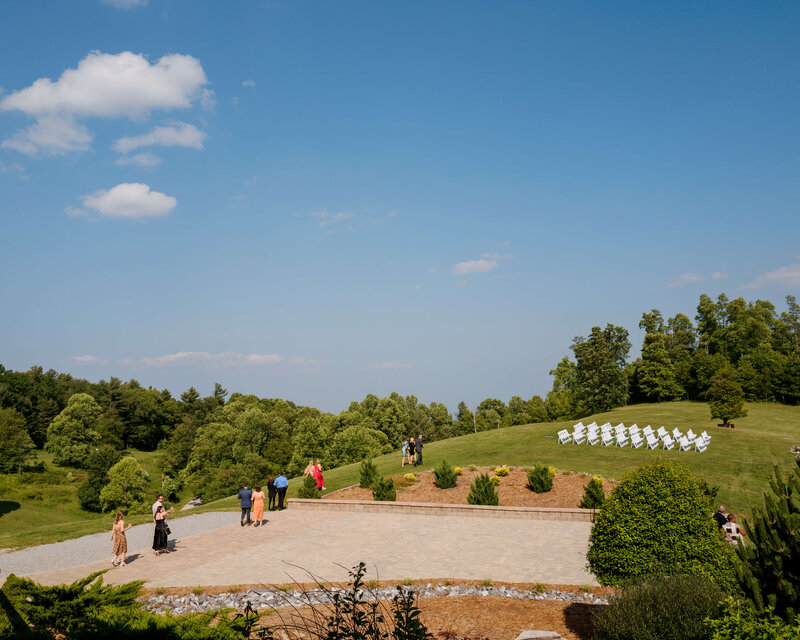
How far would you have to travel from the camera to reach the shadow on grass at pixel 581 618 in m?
8.34

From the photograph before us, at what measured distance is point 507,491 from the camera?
22.8 meters

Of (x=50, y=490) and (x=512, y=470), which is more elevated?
(x=512, y=470)

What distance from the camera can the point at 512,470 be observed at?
2562 cm

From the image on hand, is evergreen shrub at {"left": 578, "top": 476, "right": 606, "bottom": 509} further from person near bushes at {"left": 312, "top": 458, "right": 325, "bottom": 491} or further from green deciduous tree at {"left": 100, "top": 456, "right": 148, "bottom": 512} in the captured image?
green deciduous tree at {"left": 100, "top": 456, "right": 148, "bottom": 512}

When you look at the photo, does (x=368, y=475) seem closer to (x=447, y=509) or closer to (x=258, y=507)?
(x=447, y=509)

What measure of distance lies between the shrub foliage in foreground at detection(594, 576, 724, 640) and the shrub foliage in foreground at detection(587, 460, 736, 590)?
1.11m

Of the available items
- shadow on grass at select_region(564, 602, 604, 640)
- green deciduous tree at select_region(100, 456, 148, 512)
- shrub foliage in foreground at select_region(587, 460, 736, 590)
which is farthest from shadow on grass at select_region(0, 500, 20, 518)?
shrub foliage in foreground at select_region(587, 460, 736, 590)

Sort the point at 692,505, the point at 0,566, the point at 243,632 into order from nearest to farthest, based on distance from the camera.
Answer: the point at 243,632 → the point at 692,505 → the point at 0,566

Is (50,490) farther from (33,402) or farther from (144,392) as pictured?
(144,392)

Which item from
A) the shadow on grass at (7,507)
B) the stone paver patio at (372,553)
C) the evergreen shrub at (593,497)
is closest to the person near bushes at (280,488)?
the stone paver patio at (372,553)

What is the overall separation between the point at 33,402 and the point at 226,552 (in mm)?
97526

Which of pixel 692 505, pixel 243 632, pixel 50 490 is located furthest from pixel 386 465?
pixel 50 490

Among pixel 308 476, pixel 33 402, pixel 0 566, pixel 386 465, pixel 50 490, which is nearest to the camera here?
pixel 0 566

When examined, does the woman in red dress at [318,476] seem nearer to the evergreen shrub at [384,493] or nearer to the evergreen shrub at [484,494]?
the evergreen shrub at [384,493]
